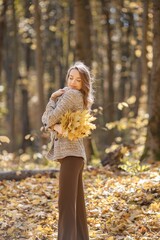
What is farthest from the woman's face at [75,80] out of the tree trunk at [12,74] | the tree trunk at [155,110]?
the tree trunk at [12,74]

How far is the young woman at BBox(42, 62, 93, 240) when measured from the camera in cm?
578

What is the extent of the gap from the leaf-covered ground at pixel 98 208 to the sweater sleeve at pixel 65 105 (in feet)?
5.88

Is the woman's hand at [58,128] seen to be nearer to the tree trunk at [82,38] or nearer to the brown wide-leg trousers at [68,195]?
the brown wide-leg trousers at [68,195]

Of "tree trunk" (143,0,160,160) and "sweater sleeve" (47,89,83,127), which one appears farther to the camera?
"tree trunk" (143,0,160,160)

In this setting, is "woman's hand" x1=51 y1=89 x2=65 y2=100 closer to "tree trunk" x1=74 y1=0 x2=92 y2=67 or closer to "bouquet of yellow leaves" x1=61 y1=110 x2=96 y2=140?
"bouquet of yellow leaves" x1=61 y1=110 x2=96 y2=140

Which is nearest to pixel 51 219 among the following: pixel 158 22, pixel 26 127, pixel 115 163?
pixel 115 163

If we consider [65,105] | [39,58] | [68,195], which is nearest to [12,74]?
[39,58]

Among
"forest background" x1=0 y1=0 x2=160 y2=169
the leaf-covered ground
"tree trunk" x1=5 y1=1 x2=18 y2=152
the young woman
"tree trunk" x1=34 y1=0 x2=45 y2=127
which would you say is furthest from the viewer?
"tree trunk" x1=5 y1=1 x2=18 y2=152

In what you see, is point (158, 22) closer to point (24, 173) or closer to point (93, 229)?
point (24, 173)

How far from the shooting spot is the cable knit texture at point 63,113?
5762mm

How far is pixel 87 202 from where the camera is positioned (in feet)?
25.5

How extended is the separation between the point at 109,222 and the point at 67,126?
77.3 inches

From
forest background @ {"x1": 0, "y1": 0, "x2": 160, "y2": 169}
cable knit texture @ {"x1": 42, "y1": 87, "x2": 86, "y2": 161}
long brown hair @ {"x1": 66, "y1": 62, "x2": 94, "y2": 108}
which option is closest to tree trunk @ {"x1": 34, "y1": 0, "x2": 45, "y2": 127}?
forest background @ {"x1": 0, "y1": 0, "x2": 160, "y2": 169}

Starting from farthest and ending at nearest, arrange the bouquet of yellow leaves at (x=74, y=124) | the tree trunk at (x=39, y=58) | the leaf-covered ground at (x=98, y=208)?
the tree trunk at (x=39, y=58) → the leaf-covered ground at (x=98, y=208) → the bouquet of yellow leaves at (x=74, y=124)
